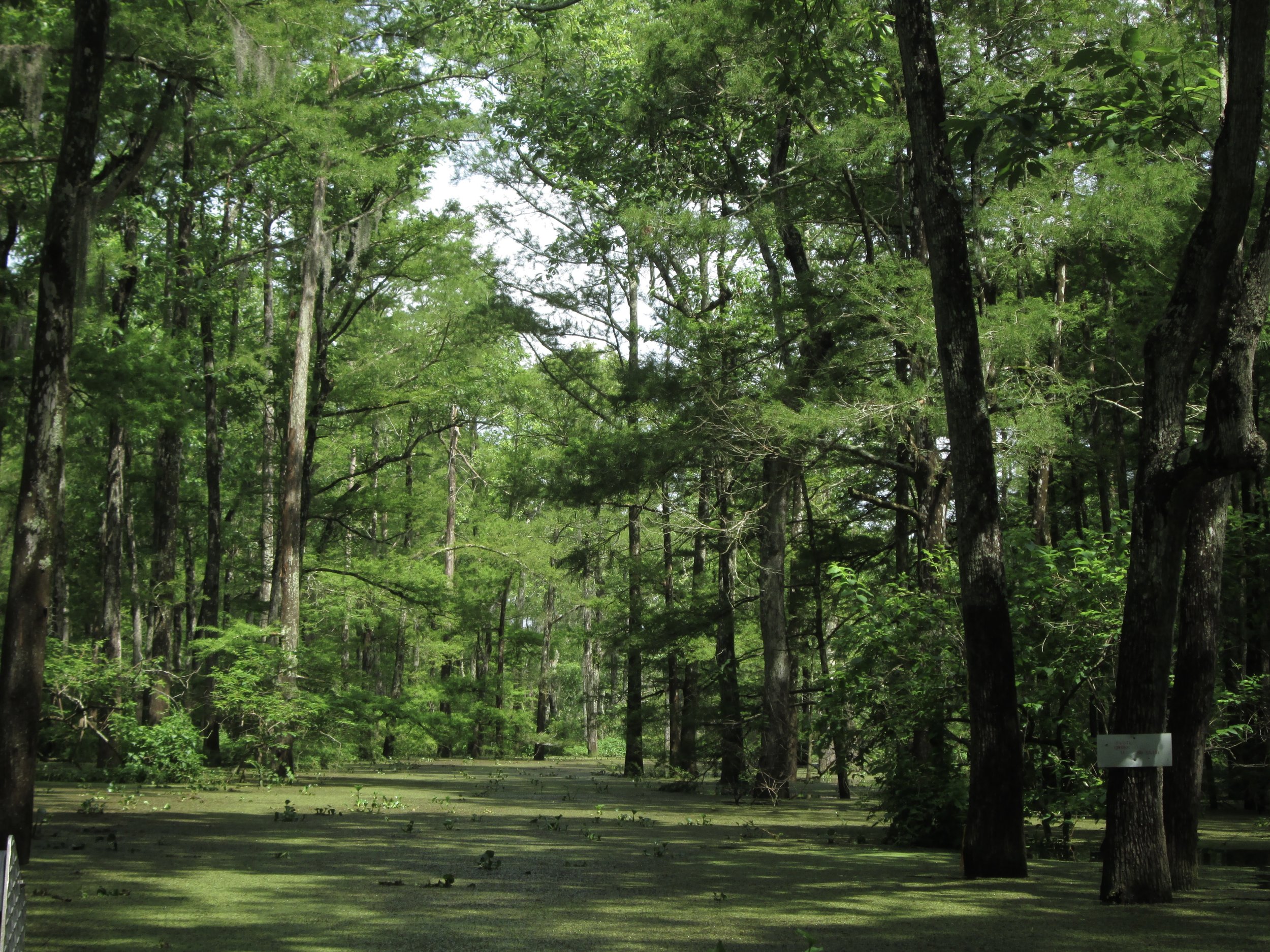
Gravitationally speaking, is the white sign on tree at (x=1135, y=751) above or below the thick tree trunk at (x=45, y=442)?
below

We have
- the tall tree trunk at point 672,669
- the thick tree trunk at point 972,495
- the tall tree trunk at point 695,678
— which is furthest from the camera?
the tall tree trunk at point 672,669

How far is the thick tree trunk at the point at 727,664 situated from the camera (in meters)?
17.6

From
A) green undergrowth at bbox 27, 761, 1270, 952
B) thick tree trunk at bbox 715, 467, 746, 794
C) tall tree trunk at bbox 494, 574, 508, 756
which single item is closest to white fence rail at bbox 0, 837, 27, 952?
green undergrowth at bbox 27, 761, 1270, 952

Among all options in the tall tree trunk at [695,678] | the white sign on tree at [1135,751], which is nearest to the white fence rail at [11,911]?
the white sign on tree at [1135,751]

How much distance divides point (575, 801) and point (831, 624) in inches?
473

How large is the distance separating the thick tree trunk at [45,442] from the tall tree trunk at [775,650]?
10731 mm

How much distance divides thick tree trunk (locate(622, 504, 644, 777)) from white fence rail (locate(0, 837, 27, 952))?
671 inches

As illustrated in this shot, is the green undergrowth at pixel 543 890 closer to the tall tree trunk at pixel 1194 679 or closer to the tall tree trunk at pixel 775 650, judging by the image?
the tall tree trunk at pixel 1194 679

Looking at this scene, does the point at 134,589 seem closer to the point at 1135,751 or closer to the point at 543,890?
the point at 543,890

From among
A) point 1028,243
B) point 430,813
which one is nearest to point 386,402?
point 430,813

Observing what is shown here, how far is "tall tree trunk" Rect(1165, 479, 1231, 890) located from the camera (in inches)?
270

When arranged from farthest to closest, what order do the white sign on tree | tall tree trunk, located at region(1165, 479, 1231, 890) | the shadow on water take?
the shadow on water, tall tree trunk, located at region(1165, 479, 1231, 890), the white sign on tree

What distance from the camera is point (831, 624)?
27.5 metres

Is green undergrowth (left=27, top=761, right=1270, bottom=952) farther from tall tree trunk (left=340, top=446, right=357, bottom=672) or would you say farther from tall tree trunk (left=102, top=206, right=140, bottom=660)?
tall tree trunk (left=340, top=446, right=357, bottom=672)
